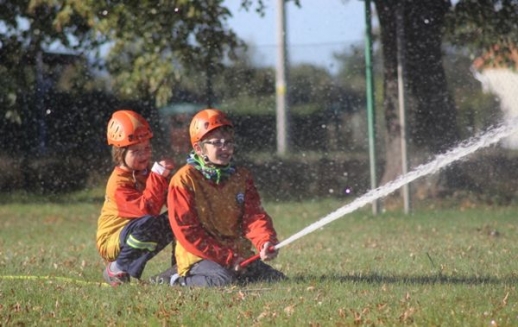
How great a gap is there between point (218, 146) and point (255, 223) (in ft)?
1.91

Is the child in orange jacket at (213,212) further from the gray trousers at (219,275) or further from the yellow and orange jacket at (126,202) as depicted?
the yellow and orange jacket at (126,202)

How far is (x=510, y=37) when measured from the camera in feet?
56.3

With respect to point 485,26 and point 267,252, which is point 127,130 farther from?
point 485,26

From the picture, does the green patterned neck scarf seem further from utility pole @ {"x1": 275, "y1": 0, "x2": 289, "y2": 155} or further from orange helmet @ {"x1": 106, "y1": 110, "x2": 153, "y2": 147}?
utility pole @ {"x1": 275, "y1": 0, "x2": 289, "y2": 155}

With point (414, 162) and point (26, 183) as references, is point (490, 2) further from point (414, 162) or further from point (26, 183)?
point (26, 183)

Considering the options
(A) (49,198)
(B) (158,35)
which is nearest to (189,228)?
(B) (158,35)

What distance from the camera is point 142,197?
8.05 meters

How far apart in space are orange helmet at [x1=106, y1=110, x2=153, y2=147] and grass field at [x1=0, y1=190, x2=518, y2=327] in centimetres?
103

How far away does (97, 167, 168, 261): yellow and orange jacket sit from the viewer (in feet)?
26.2

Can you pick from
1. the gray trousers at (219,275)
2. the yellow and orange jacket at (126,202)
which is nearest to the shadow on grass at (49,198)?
the yellow and orange jacket at (126,202)

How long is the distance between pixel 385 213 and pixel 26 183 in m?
8.46

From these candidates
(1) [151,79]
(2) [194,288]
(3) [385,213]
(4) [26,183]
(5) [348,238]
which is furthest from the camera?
(4) [26,183]

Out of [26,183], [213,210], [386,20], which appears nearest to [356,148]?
[386,20]

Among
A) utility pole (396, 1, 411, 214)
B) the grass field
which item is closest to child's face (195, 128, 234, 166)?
the grass field
